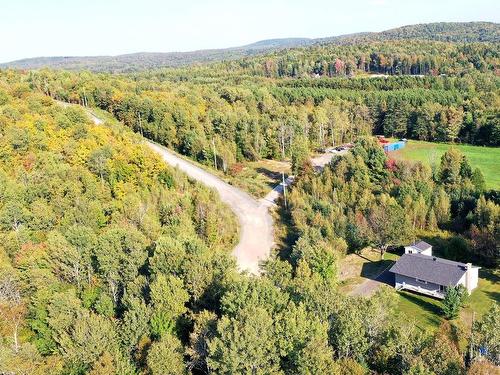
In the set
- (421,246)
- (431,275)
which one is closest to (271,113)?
(421,246)

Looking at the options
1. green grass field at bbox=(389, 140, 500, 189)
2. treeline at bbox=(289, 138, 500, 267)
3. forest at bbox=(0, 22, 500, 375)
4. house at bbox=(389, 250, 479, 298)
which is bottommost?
green grass field at bbox=(389, 140, 500, 189)

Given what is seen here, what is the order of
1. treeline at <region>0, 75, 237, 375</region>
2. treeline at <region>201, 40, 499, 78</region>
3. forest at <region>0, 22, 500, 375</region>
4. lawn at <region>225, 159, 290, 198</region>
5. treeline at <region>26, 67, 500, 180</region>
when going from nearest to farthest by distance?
forest at <region>0, 22, 500, 375</region> < treeline at <region>0, 75, 237, 375</region> < lawn at <region>225, 159, 290, 198</region> < treeline at <region>26, 67, 500, 180</region> < treeline at <region>201, 40, 499, 78</region>

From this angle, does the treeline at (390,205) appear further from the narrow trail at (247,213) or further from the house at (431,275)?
the house at (431,275)

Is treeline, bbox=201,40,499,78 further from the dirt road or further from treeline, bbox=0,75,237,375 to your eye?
treeline, bbox=0,75,237,375

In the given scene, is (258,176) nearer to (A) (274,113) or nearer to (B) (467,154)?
(A) (274,113)

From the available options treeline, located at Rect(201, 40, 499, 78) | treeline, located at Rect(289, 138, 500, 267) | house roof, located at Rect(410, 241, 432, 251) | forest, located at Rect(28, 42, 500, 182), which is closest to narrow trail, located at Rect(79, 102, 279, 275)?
treeline, located at Rect(289, 138, 500, 267)

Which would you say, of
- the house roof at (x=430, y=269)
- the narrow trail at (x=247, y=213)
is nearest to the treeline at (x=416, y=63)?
the narrow trail at (x=247, y=213)

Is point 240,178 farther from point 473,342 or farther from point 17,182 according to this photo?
point 473,342
